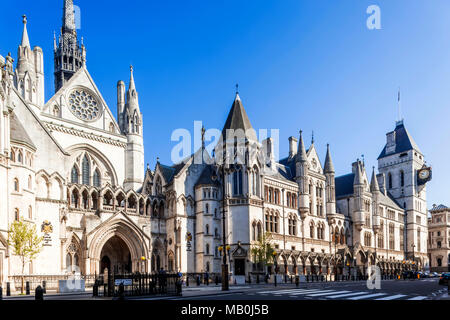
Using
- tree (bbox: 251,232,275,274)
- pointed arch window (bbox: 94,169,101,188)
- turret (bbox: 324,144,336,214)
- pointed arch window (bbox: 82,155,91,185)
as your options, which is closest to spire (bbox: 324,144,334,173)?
turret (bbox: 324,144,336,214)

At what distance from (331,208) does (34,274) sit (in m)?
40.4

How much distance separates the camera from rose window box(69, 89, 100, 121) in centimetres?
5650

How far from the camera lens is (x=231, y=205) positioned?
53156mm

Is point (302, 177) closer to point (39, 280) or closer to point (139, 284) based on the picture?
point (39, 280)

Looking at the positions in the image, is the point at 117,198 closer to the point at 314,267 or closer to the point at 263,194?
the point at 263,194

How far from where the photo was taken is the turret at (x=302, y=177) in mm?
61781

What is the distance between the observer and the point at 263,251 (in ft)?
166

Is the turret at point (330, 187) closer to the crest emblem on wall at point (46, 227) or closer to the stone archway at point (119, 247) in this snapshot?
the stone archway at point (119, 247)

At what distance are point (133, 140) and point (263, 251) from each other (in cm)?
2129

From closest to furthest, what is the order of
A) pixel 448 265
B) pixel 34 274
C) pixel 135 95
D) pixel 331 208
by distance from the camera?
pixel 34 274
pixel 135 95
pixel 331 208
pixel 448 265

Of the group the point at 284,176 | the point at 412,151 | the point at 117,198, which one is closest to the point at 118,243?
the point at 117,198

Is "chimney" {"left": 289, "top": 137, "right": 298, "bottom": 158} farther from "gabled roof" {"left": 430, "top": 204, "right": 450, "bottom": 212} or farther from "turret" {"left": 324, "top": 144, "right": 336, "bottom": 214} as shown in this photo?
"gabled roof" {"left": 430, "top": 204, "right": 450, "bottom": 212}

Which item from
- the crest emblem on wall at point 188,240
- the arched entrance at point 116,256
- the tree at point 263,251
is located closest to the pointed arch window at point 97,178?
the arched entrance at point 116,256

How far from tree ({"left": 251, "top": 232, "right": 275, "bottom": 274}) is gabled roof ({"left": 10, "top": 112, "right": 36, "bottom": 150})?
932 inches
